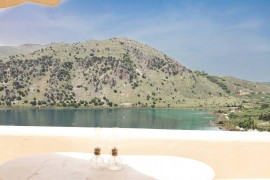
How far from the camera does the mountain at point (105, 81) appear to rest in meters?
51.7

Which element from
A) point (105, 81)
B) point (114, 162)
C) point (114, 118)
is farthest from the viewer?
point (105, 81)

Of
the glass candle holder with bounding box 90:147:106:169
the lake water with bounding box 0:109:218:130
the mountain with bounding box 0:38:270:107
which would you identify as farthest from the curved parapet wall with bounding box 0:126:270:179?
the mountain with bounding box 0:38:270:107

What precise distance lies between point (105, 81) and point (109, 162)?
176 ft

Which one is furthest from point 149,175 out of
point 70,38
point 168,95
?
point 70,38

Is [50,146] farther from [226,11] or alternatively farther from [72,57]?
[226,11]

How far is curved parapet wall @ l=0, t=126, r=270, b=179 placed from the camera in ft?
8.55

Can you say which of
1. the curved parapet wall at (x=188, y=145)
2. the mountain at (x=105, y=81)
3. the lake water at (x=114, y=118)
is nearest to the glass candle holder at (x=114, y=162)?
the curved parapet wall at (x=188, y=145)

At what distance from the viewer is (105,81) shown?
5512cm

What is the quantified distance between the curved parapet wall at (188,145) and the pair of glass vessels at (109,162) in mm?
742

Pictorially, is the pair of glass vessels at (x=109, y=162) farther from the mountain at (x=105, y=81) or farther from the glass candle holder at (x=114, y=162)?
the mountain at (x=105, y=81)

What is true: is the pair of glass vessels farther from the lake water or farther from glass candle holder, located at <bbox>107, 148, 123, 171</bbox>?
the lake water

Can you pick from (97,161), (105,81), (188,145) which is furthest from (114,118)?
(97,161)

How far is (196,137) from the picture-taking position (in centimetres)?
264

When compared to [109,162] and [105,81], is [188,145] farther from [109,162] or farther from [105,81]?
[105,81]
